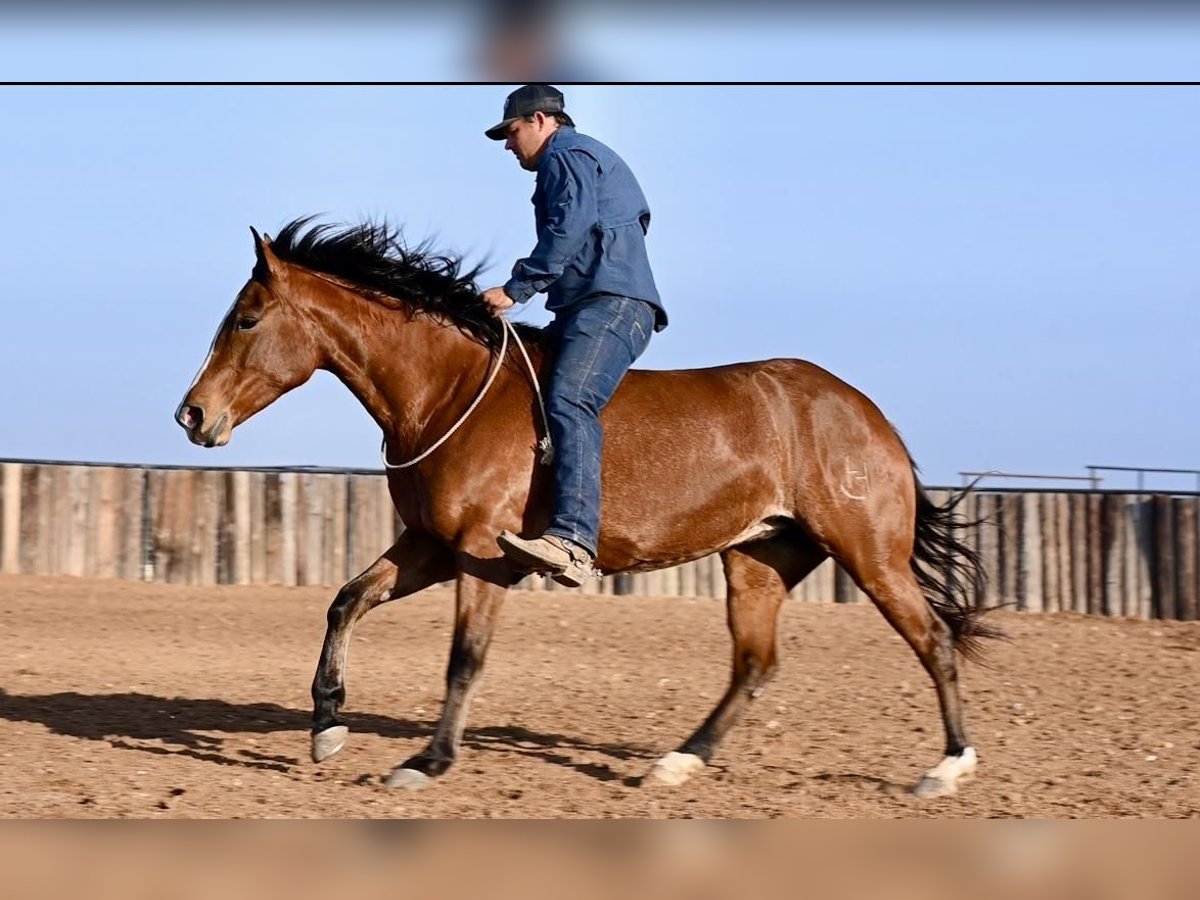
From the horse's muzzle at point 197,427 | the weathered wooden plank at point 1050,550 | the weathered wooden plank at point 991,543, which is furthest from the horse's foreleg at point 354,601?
the weathered wooden plank at point 1050,550

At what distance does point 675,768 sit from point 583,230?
7.82ft

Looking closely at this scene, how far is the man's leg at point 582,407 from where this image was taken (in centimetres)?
631

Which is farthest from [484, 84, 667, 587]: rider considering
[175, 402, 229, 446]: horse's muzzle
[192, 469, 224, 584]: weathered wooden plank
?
[192, 469, 224, 584]: weathered wooden plank

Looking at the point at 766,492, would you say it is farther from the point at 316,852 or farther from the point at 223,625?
the point at 223,625

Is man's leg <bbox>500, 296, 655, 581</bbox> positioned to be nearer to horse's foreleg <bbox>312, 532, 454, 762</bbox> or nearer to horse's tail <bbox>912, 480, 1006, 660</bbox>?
horse's foreleg <bbox>312, 532, 454, 762</bbox>

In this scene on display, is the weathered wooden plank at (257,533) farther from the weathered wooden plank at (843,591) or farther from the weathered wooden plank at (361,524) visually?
the weathered wooden plank at (843,591)

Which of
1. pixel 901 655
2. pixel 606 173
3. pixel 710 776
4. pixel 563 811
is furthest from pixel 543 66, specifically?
pixel 901 655

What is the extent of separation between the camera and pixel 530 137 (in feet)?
21.6

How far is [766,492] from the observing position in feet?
22.6

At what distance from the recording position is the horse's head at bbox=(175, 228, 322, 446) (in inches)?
252

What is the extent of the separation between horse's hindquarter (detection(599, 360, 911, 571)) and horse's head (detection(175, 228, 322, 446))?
4.52 feet

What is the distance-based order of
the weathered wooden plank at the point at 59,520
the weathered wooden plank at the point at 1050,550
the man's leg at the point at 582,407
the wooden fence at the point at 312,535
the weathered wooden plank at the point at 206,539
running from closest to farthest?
1. the man's leg at the point at 582,407
2. the wooden fence at the point at 312,535
3. the weathered wooden plank at the point at 1050,550
4. the weathered wooden plank at the point at 206,539
5. the weathered wooden plank at the point at 59,520

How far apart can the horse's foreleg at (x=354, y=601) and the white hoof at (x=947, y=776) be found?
7.37ft

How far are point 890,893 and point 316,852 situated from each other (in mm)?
1081
